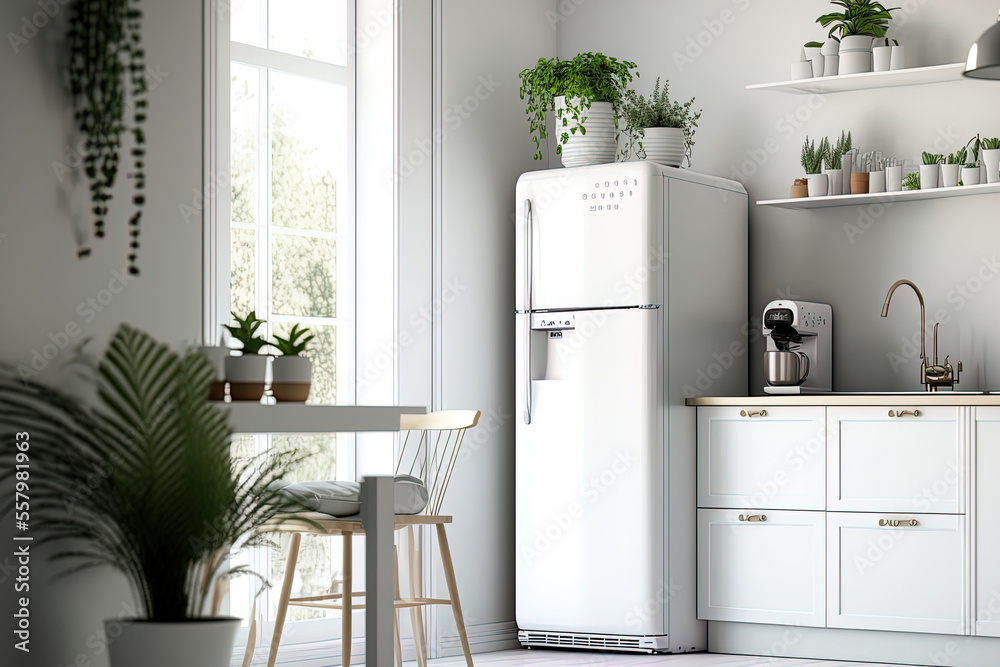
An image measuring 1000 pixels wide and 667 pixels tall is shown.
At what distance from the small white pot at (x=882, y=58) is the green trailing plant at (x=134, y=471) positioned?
2.95 meters

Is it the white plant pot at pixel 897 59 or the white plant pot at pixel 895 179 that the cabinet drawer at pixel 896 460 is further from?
the white plant pot at pixel 897 59

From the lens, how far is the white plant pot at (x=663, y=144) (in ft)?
16.0

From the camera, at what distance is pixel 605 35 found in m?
5.43

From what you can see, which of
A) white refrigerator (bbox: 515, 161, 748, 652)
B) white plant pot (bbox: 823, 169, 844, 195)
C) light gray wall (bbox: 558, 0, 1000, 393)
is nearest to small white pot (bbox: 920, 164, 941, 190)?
light gray wall (bbox: 558, 0, 1000, 393)

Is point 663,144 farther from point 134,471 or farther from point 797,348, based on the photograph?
point 134,471

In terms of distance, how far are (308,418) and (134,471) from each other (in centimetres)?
38

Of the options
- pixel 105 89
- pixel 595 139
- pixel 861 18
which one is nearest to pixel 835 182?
pixel 861 18

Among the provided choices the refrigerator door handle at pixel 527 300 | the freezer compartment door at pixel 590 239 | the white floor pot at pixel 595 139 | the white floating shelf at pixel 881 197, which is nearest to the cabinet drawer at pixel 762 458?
the freezer compartment door at pixel 590 239

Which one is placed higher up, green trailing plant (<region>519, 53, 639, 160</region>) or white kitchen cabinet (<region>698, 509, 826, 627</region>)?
green trailing plant (<region>519, 53, 639, 160</region>)

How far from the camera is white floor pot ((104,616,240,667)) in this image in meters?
2.56

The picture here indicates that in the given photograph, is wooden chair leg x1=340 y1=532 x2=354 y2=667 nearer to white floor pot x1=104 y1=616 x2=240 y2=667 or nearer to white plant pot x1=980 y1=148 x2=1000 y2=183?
white floor pot x1=104 y1=616 x2=240 y2=667

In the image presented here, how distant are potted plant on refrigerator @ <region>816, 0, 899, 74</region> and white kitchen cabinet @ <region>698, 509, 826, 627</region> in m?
1.60

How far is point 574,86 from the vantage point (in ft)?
16.0

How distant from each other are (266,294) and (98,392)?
1.76 metres
